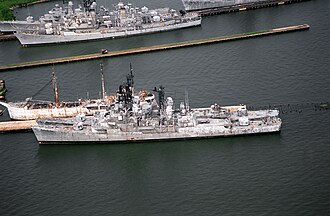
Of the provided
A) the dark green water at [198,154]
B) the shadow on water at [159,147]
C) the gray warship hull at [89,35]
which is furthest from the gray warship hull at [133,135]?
the gray warship hull at [89,35]

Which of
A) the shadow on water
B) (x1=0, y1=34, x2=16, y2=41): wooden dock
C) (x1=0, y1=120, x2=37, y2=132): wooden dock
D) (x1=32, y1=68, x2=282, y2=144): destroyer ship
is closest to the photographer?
the shadow on water

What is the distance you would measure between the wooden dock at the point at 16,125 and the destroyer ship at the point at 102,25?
3812 centimetres

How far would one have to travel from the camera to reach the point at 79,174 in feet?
212

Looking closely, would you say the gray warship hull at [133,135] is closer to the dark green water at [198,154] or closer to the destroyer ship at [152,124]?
the destroyer ship at [152,124]

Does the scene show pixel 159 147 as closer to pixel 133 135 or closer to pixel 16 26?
pixel 133 135

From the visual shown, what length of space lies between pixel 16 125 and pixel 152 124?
20236mm

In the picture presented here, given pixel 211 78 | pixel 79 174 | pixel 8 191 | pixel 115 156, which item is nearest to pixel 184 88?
pixel 211 78

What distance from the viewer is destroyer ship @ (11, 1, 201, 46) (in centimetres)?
11138

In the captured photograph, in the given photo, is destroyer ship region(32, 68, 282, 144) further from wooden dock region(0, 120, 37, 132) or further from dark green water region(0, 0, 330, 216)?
wooden dock region(0, 120, 37, 132)

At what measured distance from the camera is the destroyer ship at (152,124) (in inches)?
2704

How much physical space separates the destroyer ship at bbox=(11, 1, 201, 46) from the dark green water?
1395cm

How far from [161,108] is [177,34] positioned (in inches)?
1629

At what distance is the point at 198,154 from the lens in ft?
217

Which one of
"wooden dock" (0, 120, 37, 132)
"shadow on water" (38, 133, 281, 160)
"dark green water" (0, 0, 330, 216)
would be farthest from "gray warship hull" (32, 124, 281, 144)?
"wooden dock" (0, 120, 37, 132)
